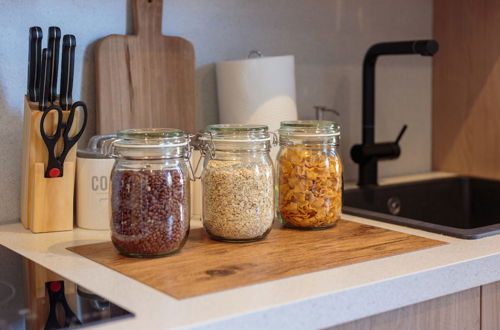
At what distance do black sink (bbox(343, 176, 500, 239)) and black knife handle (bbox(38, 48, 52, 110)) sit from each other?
73 centimetres

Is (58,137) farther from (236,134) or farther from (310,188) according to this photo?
(310,188)

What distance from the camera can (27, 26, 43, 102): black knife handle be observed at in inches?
48.6

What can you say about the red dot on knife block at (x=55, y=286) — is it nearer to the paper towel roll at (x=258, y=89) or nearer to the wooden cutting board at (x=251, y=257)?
the wooden cutting board at (x=251, y=257)

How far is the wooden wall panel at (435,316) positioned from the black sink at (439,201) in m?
0.56

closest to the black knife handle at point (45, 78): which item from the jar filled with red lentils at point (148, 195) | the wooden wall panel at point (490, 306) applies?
the jar filled with red lentils at point (148, 195)

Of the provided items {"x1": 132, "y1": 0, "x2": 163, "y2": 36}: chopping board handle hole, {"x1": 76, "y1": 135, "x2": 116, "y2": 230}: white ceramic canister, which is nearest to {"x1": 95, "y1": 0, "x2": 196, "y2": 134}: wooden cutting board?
{"x1": 132, "y1": 0, "x2": 163, "y2": 36}: chopping board handle hole

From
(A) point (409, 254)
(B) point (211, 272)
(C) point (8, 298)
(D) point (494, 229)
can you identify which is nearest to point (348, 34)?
(D) point (494, 229)

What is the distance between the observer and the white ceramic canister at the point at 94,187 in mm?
1276

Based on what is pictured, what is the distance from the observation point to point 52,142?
1.21 m

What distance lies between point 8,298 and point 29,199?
36 centimetres

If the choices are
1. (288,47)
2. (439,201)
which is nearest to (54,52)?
(288,47)

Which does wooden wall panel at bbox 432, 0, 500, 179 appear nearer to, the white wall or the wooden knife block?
the white wall

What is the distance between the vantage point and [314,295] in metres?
0.88

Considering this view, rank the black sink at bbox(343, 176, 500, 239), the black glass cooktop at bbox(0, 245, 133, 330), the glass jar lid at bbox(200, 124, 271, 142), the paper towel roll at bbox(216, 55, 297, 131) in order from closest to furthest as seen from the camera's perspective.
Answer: the black glass cooktop at bbox(0, 245, 133, 330) < the glass jar lid at bbox(200, 124, 271, 142) < the paper towel roll at bbox(216, 55, 297, 131) < the black sink at bbox(343, 176, 500, 239)
